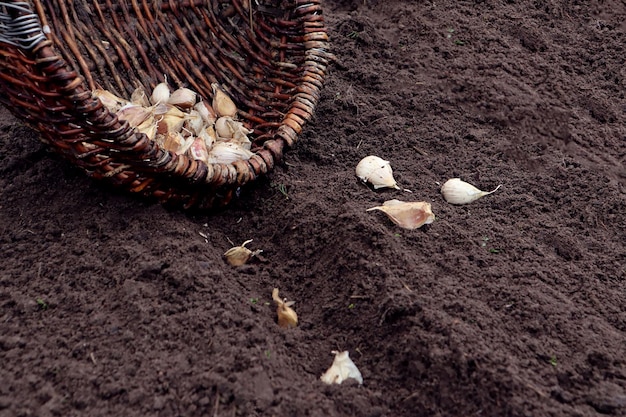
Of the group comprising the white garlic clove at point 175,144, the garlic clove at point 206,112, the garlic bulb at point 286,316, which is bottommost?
the garlic bulb at point 286,316

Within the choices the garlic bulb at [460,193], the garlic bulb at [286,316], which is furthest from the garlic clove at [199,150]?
the garlic bulb at [460,193]

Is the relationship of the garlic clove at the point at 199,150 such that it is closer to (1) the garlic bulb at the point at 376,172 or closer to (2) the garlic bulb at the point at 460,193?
(1) the garlic bulb at the point at 376,172

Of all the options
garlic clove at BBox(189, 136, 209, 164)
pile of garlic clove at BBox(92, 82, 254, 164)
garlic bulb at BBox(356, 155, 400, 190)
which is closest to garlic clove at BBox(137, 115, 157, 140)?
pile of garlic clove at BBox(92, 82, 254, 164)

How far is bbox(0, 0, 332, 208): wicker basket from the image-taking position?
180cm

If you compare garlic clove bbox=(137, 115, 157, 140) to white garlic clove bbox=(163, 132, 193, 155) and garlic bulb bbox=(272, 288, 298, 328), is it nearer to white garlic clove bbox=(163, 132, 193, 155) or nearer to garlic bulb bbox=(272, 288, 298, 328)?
white garlic clove bbox=(163, 132, 193, 155)

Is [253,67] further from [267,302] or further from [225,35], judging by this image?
[267,302]

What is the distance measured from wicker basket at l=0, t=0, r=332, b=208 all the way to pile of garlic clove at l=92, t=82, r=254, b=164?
0.21 ft

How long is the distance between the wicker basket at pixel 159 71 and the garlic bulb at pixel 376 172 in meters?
0.24

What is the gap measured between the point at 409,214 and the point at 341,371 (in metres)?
0.59

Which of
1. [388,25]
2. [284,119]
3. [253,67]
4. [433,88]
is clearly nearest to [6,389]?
[284,119]

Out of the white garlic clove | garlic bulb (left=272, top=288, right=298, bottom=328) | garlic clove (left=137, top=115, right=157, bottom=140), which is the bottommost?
garlic bulb (left=272, top=288, right=298, bottom=328)

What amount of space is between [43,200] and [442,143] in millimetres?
1371

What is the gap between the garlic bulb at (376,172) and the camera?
235 centimetres

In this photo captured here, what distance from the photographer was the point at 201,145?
2.34 metres
